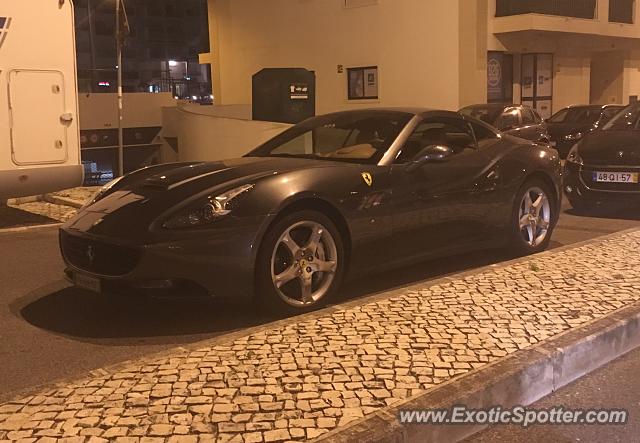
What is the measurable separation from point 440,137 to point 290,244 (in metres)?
2.01

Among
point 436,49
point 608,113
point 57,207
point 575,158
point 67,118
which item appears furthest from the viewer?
point 436,49

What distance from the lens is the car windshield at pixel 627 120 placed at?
1006cm

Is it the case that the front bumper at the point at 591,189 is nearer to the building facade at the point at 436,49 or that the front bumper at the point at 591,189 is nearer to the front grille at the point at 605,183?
the front grille at the point at 605,183

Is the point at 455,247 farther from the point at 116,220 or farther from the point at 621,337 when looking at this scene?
the point at 116,220

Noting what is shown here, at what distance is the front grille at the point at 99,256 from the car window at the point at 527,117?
1227cm

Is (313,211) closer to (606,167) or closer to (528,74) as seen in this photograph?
(606,167)

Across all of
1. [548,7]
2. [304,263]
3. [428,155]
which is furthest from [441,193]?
[548,7]

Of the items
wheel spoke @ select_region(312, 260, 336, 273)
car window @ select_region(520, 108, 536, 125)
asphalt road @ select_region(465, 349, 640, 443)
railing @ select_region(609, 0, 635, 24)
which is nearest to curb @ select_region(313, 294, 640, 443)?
asphalt road @ select_region(465, 349, 640, 443)

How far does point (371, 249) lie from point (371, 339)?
1.17m

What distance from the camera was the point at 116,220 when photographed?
478 centimetres

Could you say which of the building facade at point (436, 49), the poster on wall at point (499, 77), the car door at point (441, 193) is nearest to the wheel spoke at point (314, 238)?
the car door at point (441, 193)

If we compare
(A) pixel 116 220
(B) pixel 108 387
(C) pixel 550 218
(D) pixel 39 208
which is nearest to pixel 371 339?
(B) pixel 108 387

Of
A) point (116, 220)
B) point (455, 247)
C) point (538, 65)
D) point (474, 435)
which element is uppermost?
point (538, 65)

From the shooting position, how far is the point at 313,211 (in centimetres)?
502
